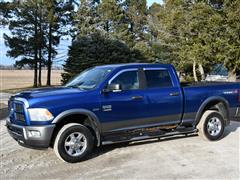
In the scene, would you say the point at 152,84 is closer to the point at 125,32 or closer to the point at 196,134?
the point at 196,134

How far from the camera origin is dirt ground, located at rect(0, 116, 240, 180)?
6129 millimetres

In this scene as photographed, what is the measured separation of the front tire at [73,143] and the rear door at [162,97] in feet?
4.82

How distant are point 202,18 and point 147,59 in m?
16.2

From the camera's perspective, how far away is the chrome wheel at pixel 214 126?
342 inches

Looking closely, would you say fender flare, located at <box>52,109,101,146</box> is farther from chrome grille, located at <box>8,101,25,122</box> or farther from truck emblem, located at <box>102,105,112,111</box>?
chrome grille, located at <box>8,101,25,122</box>

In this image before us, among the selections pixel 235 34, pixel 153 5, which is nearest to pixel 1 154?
pixel 235 34

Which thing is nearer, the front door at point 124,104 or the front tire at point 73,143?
the front tire at point 73,143

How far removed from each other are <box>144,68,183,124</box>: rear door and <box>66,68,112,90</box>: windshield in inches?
37.3

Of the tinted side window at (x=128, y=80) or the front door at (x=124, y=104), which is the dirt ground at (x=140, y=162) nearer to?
the front door at (x=124, y=104)

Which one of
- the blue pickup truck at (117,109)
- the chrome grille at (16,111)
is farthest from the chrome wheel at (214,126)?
the chrome grille at (16,111)

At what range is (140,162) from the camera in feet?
22.4

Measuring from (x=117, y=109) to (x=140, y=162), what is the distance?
3.84 ft

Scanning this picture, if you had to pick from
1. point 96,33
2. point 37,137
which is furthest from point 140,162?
point 96,33

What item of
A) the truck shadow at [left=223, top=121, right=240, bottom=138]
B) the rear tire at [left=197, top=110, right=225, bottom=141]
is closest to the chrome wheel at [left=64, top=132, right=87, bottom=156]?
the rear tire at [left=197, top=110, right=225, bottom=141]
